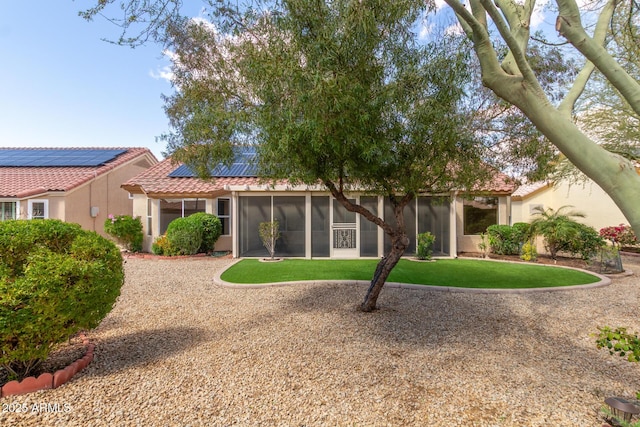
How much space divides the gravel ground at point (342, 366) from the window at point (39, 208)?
13125mm

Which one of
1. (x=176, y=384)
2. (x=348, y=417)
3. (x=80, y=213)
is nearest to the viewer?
(x=348, y=417)

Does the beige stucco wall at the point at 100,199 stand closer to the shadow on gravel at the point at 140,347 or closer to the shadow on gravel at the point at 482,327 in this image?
the shadow on gravel at the point at 140,347

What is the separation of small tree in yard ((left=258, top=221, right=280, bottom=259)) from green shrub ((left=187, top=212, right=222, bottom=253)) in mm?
2708

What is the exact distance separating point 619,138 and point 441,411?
16.0 meters

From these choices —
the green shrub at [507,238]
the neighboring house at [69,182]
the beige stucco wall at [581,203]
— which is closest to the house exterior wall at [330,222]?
the green shrub at [507,238]

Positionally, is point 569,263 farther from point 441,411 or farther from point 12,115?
point 12,115

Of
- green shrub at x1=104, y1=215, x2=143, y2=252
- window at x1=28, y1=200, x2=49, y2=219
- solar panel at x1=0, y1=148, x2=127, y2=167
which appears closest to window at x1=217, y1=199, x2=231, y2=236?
green shrub at x1=104, y1=215, x2=143, y2=252

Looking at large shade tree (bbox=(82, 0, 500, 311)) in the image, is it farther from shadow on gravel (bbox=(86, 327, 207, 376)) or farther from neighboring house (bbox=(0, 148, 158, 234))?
neighboring house (bbox=(0, 148, 158, 234))

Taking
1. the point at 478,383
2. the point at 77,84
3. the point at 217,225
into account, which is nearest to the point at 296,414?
the point at 478,383

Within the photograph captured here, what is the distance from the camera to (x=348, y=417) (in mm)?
3320

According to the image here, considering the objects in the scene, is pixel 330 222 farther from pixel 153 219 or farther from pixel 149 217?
pixel 149 217

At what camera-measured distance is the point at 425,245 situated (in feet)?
45.5

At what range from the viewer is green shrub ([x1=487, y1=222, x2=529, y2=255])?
14570mm

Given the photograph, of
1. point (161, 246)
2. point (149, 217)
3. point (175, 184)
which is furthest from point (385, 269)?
point (149, 217)
